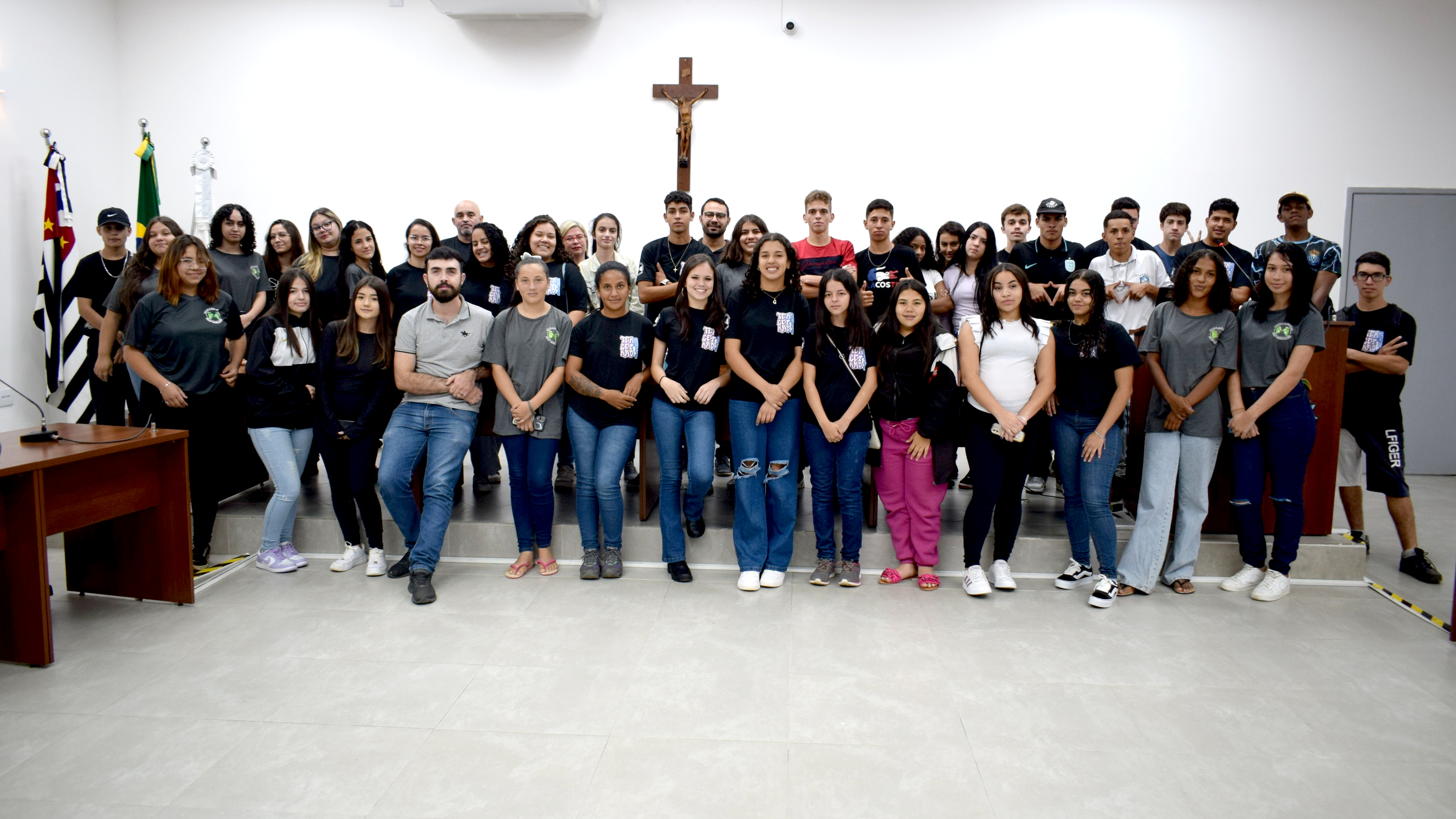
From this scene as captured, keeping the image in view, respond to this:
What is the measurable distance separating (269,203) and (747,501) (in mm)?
5273

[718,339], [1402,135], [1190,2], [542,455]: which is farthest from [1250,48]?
[542,455]

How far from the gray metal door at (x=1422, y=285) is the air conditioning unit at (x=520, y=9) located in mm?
6035

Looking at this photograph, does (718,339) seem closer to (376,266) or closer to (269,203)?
(376,266)

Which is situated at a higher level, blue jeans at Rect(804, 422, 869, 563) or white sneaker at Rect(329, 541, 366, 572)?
blue jeans at Rect(804, 422, 869, 563)

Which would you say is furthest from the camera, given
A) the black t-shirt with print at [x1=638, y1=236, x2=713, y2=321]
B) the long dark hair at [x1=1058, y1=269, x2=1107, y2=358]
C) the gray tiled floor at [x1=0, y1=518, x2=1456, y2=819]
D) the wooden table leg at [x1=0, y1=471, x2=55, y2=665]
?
the black t-shirt with print at [x1=638, y1=236, x2=713, y2=321]

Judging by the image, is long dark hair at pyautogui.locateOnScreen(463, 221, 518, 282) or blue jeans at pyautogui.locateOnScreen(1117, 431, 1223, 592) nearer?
blue jeans at pyautogui.locateOnScreen(1117, 431, 1223, 592)

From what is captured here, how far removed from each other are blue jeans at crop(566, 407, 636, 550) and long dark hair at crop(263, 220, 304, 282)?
7.52 feet

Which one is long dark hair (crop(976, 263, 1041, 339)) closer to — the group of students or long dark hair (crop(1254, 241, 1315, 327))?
the group of students

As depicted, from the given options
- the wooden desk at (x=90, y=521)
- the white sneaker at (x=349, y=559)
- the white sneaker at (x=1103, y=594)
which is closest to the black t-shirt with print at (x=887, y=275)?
the white sneaker at (x=1103, y=594)

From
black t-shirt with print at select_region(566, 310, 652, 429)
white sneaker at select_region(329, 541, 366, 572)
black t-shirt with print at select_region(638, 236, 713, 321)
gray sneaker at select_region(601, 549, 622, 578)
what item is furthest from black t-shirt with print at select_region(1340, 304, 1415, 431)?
white sneaker at select_region(329, 541, 366, 572)

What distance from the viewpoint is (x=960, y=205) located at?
6570 mm

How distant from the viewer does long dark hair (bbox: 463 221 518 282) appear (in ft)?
15.1

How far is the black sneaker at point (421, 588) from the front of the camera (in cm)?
368

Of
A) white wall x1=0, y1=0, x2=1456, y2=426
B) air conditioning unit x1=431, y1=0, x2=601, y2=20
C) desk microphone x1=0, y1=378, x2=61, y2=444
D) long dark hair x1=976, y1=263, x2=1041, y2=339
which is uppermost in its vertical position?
air conditioning unit x1=431, y1=0, x2=601, y2=20
